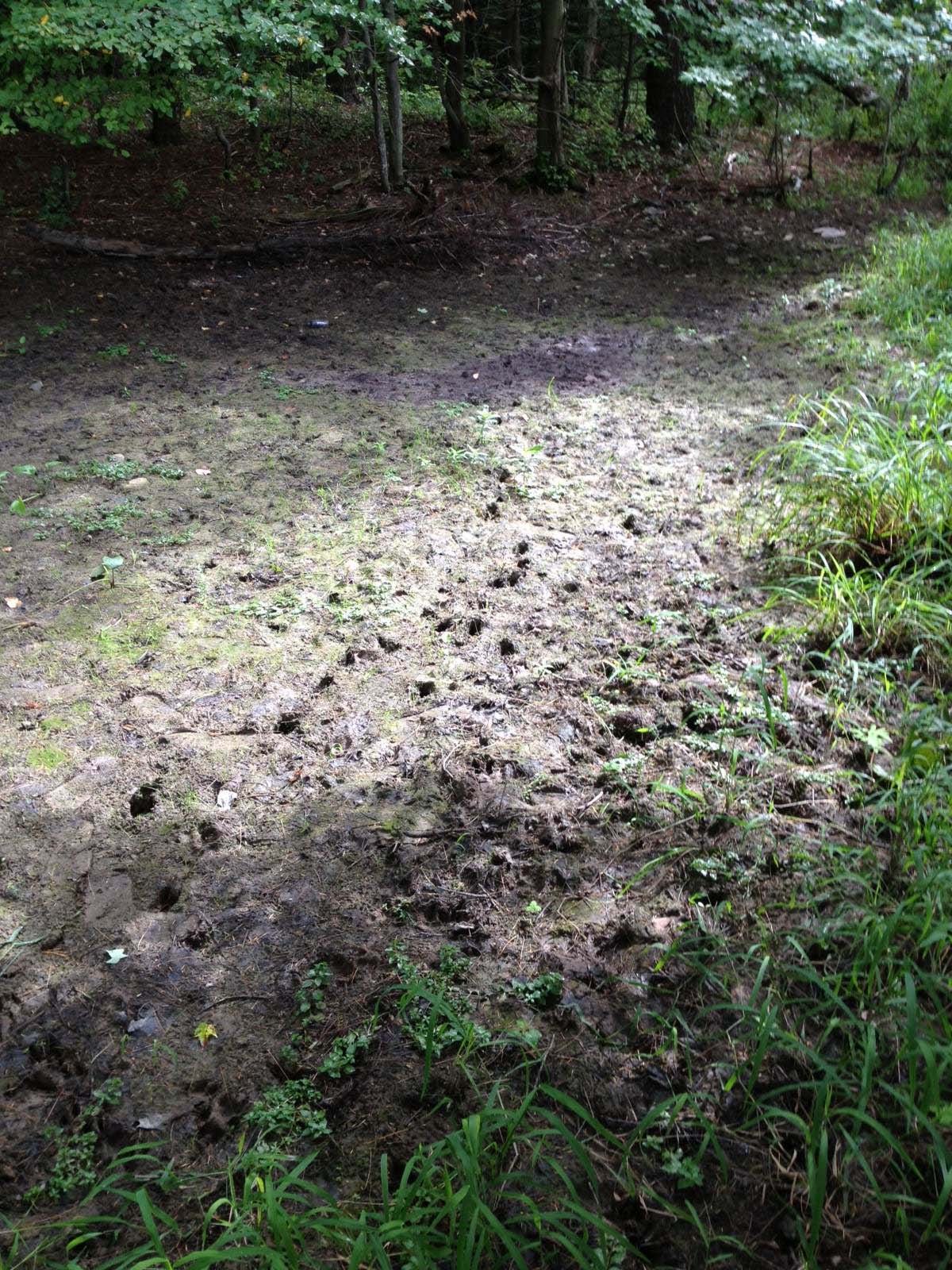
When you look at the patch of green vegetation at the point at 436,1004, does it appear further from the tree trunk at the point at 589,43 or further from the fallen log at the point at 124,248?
the tree trunk at the point at 589,43

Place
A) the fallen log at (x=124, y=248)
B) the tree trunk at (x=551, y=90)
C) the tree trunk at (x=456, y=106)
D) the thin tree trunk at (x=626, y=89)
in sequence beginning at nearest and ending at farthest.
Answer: the fallen log at (x=124, y=248) → the tree trunk at (x=551, y=90) → the tree trunk at (x=456, y=106) → the thin tree trunk at (x=626, y=89)

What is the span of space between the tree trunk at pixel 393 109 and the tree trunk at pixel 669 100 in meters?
3.33

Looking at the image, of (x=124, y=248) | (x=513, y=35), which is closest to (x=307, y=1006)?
(x=124, y=248)

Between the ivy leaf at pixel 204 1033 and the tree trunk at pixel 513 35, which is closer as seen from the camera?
the ivy leaf at pixel 204 1033

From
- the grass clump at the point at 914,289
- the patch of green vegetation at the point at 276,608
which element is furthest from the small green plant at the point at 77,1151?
the grass clump at the point at 914,289

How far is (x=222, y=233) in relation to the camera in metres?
7.05

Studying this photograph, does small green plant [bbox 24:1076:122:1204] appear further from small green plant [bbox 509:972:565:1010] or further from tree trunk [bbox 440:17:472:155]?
tree trunk [bbox 440:17:472:155]

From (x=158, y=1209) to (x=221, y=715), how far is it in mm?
1407

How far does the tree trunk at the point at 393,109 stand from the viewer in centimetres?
664

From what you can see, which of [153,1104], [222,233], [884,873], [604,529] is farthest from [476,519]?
[222,233]

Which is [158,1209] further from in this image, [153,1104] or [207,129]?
[207,129]

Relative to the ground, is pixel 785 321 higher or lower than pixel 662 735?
higher

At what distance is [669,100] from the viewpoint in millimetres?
9367

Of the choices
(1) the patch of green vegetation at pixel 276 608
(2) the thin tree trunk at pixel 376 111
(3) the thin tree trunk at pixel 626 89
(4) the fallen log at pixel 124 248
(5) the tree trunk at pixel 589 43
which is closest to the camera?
(1) the patch of green vegetation at pixel 276 608
